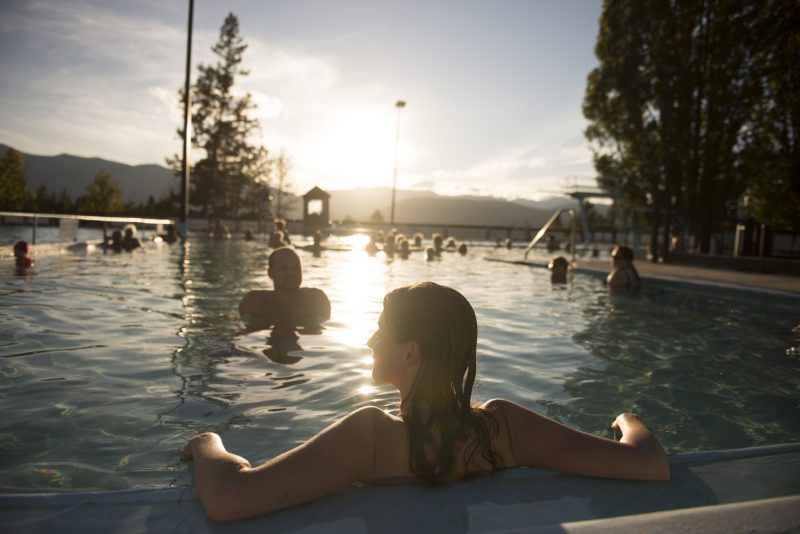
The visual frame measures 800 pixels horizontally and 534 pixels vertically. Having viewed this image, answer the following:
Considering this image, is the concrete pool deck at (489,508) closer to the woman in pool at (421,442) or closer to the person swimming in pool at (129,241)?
the woman in pool at (421,442)

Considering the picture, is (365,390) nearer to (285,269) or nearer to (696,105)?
(285,269)

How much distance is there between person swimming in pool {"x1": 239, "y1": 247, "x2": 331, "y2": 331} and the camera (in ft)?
21.1

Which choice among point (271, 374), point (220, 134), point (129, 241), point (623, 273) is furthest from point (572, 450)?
point (220, 134)

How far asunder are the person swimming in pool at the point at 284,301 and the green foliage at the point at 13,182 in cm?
6481

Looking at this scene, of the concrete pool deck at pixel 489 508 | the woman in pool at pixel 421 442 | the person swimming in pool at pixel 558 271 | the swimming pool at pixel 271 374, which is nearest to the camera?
the concrete pool deck at pixel 489 508

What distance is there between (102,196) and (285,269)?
72419mm

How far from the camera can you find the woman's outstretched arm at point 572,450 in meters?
2.01

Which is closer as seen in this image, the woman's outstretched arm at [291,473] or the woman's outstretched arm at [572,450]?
the woman's outstretched arm at [291,473]

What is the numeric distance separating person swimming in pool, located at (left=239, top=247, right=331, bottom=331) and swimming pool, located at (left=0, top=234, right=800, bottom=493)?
0.29 meters

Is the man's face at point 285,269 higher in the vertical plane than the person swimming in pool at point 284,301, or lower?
higher

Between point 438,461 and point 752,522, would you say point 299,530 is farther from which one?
point 752,522

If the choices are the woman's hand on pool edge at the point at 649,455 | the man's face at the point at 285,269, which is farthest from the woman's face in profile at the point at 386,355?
the man's face at the point at 285,269

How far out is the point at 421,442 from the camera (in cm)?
191

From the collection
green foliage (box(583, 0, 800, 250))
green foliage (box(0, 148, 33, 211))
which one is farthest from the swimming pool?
green foliage (box(0, 148, 33, 211))
